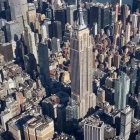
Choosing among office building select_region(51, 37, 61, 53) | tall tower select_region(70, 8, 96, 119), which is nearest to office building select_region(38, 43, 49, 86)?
office building select_region(51, 37, 61, 53)

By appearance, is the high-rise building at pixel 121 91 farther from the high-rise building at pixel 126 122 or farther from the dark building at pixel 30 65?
the dark building at pixel 30 65

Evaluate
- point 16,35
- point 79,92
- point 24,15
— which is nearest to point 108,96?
point 79,92

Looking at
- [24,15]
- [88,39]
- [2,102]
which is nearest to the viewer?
[88,39]

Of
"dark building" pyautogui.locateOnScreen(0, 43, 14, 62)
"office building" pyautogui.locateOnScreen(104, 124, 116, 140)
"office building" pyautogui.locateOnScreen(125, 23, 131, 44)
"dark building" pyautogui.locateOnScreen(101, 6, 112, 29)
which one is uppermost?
"dark building" pyautogui.locateOnScreen(101, 6, 112, 29)

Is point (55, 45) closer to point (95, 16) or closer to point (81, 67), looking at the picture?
point (95, 16)

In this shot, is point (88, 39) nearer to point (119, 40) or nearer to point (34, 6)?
point (119, 40)

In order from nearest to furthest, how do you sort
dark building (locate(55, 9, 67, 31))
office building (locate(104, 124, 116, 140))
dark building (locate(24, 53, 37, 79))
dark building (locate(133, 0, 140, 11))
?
office building (locate(104, 124, 116, 140)) < dark building (locate(24, 53, 37, 79)) < dark building (locate(55, 9, 67, 31)) < dark building (locate(133, 0, 140, 11))

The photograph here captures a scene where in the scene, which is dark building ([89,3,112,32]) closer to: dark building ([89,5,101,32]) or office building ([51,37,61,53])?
dark building ([89,5,101,32])
